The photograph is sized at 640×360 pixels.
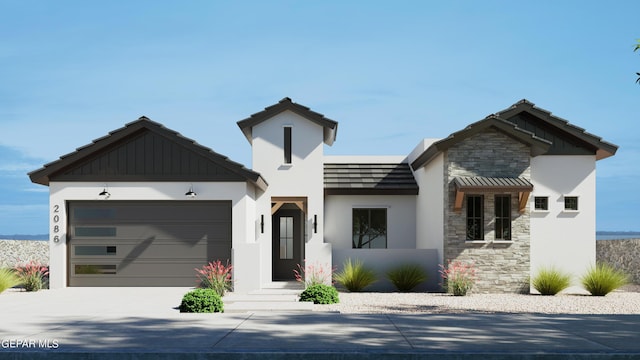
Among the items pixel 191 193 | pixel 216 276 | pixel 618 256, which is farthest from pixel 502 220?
pixel 618 256

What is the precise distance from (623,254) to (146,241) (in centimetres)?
1979

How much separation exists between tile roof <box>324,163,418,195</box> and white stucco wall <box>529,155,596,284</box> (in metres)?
4.58

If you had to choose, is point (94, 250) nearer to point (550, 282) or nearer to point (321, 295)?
point (321, 295)

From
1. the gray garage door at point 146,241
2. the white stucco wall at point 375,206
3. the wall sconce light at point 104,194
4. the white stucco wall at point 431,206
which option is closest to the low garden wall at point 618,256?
the white stucco wall at point 431,206

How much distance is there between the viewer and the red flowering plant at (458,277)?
1962cm

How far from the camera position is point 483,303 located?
17703 mm

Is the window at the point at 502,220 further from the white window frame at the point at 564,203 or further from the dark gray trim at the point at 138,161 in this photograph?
the dark gray trim at the point at 138,161

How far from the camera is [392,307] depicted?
1644 cm

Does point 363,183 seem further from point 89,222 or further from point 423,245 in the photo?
point 89,222

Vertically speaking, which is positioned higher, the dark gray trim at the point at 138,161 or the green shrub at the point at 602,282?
the dark gray trim at the point at 138,161

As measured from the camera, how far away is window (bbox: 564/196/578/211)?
23.3 metres

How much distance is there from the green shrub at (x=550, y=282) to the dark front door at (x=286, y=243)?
873 cm

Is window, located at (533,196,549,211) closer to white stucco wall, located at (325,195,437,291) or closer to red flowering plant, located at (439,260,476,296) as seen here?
red flowering plant, located at (439,260,476,296)

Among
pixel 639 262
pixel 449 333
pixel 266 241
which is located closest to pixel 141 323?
pixel 449 333
